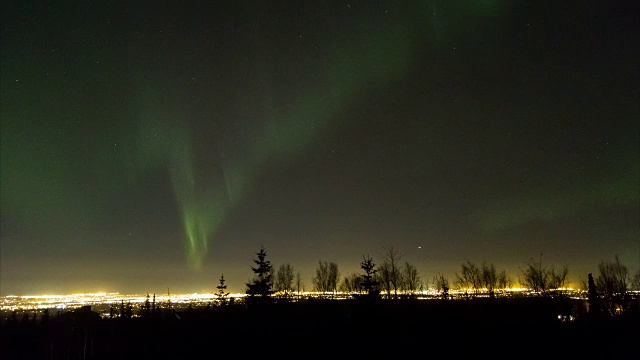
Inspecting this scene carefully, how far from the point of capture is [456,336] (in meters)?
24.4

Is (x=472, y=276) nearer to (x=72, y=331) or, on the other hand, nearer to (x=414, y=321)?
(x=414, y=321)

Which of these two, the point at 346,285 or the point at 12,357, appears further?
the point at 346,285

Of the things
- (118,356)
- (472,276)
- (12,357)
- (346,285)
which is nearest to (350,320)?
(118,356)

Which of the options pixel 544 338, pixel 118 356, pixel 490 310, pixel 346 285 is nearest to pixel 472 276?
pixel 346 285

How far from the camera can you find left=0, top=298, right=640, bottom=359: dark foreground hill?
Result: 22.7 metres

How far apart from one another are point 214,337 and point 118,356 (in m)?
6.70

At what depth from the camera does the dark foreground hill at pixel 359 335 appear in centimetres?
2273

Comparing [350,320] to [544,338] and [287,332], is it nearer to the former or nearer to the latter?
[287,332]

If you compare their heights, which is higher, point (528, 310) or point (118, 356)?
point (528, 310)

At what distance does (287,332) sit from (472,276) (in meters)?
71.1

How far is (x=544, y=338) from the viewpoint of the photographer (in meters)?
23.4

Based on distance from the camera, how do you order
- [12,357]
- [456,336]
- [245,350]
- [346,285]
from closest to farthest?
[456,336]
[245,350]
[12,357]
[346,285]

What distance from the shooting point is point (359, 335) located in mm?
25125

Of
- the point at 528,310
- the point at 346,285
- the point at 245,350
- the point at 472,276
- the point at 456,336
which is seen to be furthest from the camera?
the point at 346,285
